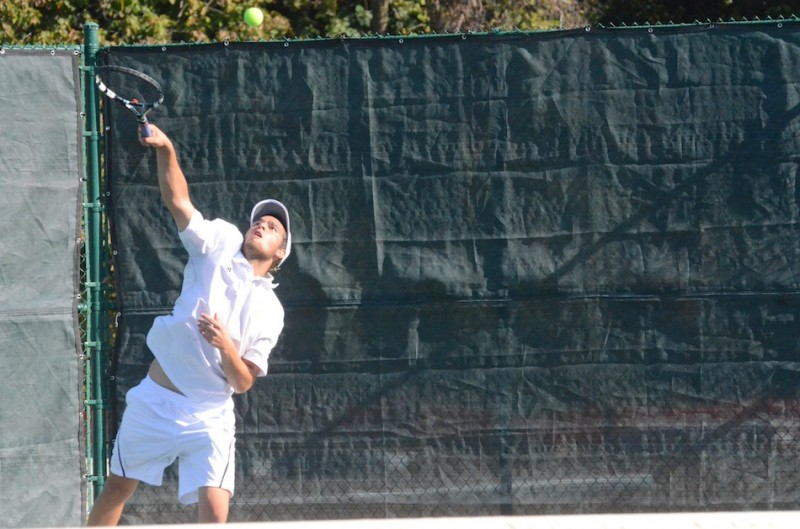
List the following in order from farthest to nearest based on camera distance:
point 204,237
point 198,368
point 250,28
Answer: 1. point 250,28
2. point 204,237
3. point 198,368

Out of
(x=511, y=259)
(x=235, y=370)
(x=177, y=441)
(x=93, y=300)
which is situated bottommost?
(x=177, y=441)

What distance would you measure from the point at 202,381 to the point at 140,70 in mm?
1708

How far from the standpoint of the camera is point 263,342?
4508mm

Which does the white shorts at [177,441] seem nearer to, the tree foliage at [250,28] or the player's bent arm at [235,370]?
the player's bent arm at [235,370]

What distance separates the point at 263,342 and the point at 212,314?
23cm

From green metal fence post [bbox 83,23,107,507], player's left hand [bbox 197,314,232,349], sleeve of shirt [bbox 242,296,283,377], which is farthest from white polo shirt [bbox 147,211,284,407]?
green metal fence post [bbox 83,23,107,507]

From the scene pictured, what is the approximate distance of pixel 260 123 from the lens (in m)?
5.35

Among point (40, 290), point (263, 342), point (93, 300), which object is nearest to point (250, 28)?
point (93, 300)

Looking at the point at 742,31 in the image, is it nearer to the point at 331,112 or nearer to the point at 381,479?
the point at 331,112

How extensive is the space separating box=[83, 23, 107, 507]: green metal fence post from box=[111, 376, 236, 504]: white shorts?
36.9 inches

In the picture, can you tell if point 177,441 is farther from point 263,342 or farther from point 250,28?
point 250,28

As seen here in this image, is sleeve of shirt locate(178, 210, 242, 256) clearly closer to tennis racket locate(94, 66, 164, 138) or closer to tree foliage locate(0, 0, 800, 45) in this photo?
tennis racket locate(94, 66, 164, 138)

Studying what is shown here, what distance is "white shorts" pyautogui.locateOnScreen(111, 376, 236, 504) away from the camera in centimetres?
→ 444

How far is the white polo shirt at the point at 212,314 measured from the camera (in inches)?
174
